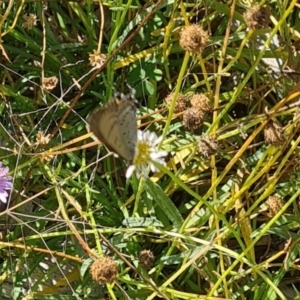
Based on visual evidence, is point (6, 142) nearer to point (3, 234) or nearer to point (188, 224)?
point (3, 234)

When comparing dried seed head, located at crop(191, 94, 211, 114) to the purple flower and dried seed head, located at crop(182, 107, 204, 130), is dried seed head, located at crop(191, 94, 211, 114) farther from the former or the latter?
the purple flower

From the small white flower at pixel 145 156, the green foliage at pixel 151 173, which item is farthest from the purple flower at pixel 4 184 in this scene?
the small white flower at pixel 145 156

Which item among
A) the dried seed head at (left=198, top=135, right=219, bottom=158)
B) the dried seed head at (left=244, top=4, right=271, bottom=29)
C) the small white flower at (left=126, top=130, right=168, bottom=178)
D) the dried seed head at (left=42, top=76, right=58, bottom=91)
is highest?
the dried seed head at (left=244, top=4, right=271, bottom=29)

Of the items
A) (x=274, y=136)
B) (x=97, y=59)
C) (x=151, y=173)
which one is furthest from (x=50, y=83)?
(x=274, y=136)

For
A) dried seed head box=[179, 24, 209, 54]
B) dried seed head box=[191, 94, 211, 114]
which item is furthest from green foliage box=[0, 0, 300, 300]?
dried seed head box=[179, 24, 209, 54]

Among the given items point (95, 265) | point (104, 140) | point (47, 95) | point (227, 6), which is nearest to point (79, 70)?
point (47, 95)

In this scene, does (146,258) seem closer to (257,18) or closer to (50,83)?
(50,83)

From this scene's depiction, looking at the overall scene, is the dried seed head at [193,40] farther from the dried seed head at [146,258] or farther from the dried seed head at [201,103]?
the dried seed head at [146,258]
